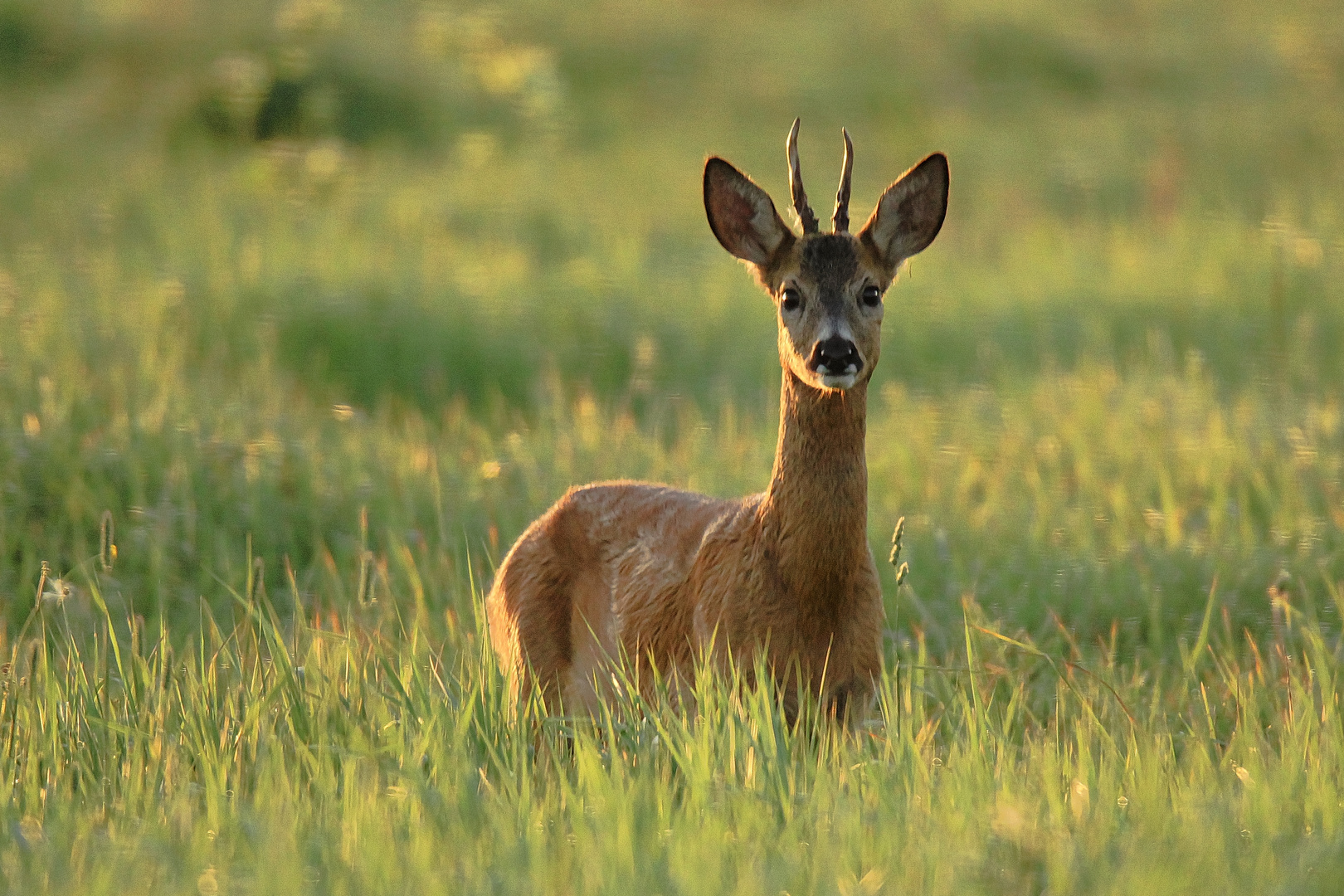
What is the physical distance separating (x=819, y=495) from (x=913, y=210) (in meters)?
1.06

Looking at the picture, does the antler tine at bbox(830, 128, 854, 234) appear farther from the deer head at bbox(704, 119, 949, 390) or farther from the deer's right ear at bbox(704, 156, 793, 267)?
the deer's right ear at bbox(704, 156, 793, 267)

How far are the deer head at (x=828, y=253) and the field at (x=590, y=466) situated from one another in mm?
915

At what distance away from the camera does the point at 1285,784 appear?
416cm

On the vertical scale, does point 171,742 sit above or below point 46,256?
below

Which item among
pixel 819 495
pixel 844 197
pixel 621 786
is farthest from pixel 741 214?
pixel 621 786

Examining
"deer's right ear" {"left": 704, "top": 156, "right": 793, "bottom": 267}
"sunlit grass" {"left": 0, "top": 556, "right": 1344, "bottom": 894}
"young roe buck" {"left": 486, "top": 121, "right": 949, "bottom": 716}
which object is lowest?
"sunlit grass" {"left": 0, "top": 556, "right": 1344, "bottom": 894}

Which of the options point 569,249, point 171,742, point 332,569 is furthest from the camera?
point 569,249

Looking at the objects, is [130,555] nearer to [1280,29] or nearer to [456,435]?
[456,435]

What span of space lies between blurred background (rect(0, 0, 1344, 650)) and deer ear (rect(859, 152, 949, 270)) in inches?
59.1

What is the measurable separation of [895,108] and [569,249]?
7.19 meters

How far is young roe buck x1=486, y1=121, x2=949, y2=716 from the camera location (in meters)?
4.67

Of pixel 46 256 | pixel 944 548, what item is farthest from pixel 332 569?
pixel 46 256

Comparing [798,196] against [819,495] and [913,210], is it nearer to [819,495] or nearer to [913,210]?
[913,210]

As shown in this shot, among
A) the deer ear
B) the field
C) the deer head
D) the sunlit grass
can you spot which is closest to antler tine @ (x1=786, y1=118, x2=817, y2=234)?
the deer head
